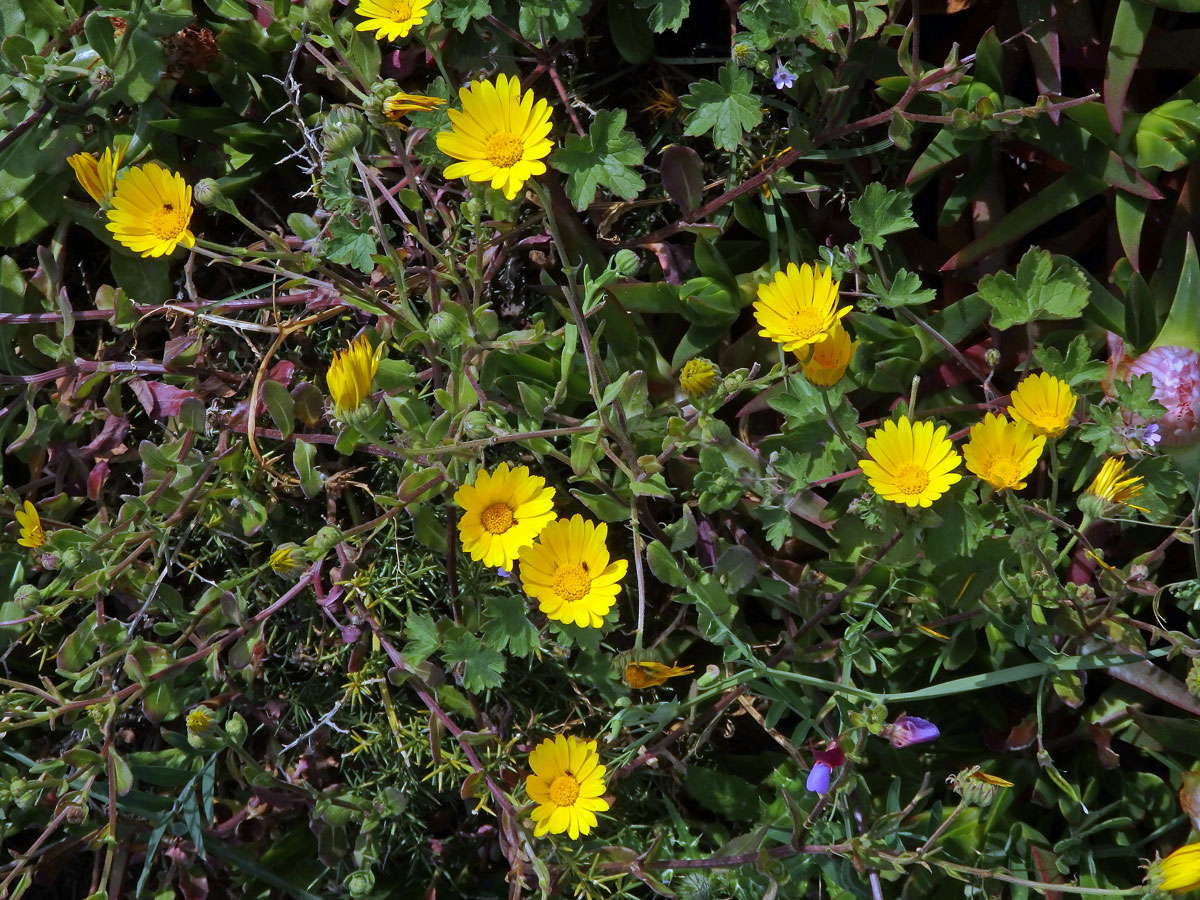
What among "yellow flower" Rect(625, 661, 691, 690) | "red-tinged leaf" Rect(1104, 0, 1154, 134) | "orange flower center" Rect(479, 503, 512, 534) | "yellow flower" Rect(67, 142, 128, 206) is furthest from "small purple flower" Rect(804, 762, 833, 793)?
"yellow flower" Rect(67, 142, 128, 206)

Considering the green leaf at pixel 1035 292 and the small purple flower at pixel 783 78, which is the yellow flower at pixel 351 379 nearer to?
the small purple flower at pixel 783 78

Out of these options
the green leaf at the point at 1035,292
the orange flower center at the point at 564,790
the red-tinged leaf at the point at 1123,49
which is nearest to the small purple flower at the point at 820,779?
the orange flower center at the point at 564,790

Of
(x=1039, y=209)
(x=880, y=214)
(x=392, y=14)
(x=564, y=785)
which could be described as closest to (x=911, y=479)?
(x=880, y=214)

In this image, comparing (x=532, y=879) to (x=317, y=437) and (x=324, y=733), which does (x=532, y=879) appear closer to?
(x=324, y=733)

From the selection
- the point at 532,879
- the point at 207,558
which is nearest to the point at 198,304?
the point at 207,558

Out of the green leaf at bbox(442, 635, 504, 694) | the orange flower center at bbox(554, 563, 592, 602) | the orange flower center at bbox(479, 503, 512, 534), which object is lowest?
the green leaf at bbox(442, 635, 504, 694)

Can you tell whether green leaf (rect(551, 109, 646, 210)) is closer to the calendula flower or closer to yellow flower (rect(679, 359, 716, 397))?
yellow flower (rect(679, 359, 716, 397))

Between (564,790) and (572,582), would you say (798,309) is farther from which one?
(564,790)

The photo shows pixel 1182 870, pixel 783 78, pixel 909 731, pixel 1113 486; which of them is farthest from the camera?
pixel 783 78
